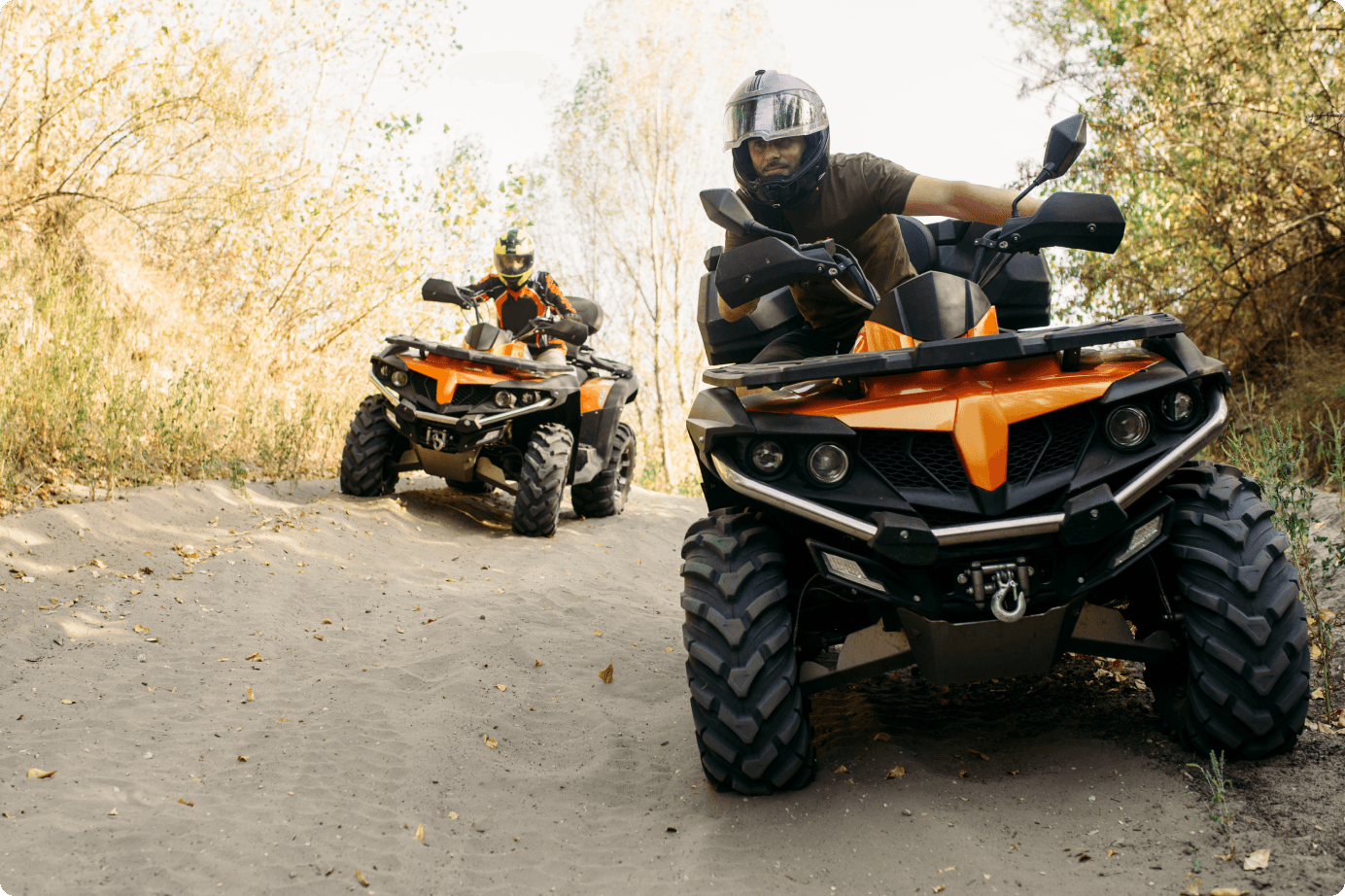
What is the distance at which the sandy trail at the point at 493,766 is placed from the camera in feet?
8.30

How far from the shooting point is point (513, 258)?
9133 mm

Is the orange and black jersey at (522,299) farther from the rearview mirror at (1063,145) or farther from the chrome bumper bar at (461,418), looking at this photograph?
the rearview mirror at (1063,145)

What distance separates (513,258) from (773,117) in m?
6.00

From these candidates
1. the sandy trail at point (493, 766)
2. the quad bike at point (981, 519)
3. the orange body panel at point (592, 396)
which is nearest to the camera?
the sandy trail at point (493, 766)

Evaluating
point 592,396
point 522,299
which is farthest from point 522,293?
point 592,396

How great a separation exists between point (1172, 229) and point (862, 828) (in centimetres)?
748

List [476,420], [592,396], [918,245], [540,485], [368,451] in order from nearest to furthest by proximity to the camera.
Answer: [918,245] → [476,420] → [540,485] → [368,451] → [592,396]

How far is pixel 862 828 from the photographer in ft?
8.91

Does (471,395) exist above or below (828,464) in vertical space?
below

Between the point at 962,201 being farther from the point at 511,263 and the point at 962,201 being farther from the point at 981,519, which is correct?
the point at 511,263

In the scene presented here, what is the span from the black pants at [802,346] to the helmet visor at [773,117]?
727 millimetres

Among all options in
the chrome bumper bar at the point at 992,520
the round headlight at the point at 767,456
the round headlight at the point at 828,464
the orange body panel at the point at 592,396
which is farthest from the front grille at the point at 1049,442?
the orange body panel at the point at 592,396

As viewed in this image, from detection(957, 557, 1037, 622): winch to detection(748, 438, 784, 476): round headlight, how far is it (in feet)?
1.91

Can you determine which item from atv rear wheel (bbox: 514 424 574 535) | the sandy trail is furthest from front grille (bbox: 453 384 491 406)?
the sandy trail
